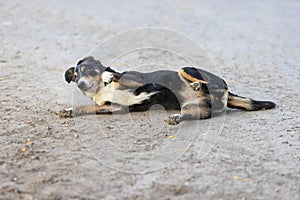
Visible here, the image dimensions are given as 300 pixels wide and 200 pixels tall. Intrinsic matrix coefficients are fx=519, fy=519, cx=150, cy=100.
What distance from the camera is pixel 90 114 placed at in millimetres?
4527

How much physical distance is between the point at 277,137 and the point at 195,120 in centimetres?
69

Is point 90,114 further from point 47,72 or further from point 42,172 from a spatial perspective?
point 47,72

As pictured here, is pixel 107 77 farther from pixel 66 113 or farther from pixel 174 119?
pixel 174 119

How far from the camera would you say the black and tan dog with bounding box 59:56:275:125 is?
4367 millimetres

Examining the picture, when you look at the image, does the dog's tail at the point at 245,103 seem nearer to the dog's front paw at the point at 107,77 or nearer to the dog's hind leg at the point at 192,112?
the dog's hind leg at the point at 192,112

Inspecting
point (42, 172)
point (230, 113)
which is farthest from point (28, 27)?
point (42, 172)

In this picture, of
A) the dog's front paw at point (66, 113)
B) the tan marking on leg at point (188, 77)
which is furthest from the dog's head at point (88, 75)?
the tan marking on leg at point (188, 77)

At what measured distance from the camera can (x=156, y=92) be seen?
172 inches

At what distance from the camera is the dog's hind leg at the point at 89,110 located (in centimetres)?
446

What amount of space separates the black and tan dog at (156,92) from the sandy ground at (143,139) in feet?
0.32

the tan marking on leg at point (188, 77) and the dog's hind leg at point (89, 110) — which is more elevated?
the tan marking on leg at point (188, 77)

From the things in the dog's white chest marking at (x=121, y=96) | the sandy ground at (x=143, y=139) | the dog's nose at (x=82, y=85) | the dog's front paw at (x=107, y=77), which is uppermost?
the dog's front paw at (x=107, y=77)

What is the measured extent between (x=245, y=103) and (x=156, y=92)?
2.76 feet

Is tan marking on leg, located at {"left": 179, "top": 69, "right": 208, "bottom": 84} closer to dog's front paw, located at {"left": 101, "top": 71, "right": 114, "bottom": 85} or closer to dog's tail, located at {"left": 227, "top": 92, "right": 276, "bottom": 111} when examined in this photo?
dog's tail, located at {"left": 227, "top": 92, "right": 276, "bottom": 111}
